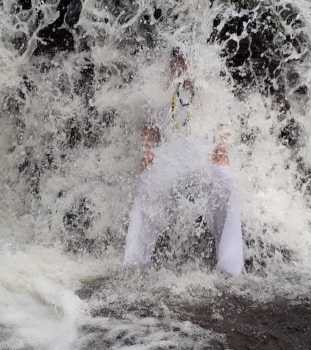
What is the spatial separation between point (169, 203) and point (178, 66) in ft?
3.88

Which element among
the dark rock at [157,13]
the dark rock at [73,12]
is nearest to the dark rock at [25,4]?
the dark rock at [73,12]

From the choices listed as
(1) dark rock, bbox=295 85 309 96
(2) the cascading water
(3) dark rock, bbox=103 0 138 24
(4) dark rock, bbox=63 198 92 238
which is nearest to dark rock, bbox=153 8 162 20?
(2) the cascading water

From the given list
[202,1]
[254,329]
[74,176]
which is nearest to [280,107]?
[202,1]

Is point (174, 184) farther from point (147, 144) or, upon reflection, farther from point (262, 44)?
point (262, 44)

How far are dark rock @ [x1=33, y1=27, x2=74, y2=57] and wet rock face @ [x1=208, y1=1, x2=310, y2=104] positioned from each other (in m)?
1.49

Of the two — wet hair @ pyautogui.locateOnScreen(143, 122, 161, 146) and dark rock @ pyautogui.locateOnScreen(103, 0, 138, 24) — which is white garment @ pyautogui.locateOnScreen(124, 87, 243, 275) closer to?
wet hair @ pyautogui.locateOnScreen(143, 122, 161, 146)

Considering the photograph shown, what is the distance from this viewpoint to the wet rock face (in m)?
5.16

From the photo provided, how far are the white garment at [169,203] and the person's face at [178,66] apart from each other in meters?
0.64

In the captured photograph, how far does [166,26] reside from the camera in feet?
16.2

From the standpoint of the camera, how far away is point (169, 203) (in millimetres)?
3648

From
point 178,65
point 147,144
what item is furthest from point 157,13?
point 147,144

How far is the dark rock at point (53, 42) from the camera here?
5008 millimetres

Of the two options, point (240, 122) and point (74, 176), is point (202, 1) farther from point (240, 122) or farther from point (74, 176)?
point (74, 176)

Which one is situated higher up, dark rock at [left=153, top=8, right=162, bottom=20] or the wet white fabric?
dark rock at [left=153, top=8, right=162, bottom=20]
